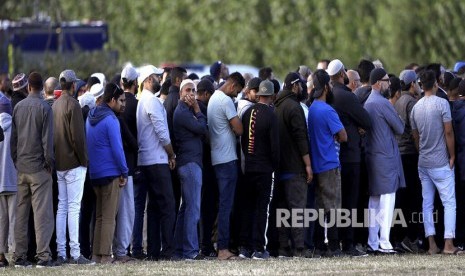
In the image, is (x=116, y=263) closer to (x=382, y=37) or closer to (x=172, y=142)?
(x=172, y=142)

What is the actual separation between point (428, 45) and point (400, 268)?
31646 millimetres

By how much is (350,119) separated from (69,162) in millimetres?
3801

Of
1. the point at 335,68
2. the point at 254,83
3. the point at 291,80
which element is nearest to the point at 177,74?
the point at 254,83

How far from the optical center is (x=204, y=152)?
20.6 metres

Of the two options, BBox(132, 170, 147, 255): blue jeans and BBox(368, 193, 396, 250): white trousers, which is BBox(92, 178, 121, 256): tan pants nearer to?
BBox(132, 170, 147, 255): blue jeans

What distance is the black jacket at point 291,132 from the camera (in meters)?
20.0

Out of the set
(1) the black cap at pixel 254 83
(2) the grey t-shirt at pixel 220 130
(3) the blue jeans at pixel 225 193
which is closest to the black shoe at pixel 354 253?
(3) the blue jeans at pixel 225 193

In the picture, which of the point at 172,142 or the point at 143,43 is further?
the point at 143,43

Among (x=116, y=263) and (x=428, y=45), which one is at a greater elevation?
(x=428, y=45)

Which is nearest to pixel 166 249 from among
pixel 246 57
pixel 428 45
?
pixel 428 45

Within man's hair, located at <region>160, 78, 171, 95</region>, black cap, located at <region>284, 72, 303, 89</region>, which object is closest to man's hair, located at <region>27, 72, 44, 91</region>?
man's hair, located at <region>160, 78, 171, 95</region>

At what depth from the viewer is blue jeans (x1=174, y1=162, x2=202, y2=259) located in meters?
20.0

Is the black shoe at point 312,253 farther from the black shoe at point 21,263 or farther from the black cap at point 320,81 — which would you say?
the black shoe at point 21,263

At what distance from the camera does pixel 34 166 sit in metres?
19.1
